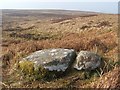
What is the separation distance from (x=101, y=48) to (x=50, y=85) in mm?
3359

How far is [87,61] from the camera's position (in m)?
11.4

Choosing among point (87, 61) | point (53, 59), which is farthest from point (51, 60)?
point (87, 61)

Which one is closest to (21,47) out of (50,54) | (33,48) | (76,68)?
(33,48)

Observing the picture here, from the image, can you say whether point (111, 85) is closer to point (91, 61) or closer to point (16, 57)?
point (91, 61)

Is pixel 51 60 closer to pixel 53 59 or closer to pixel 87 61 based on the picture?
pixel 53 59

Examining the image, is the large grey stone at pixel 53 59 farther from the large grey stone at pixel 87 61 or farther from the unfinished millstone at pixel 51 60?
the large grey stone at pixel 87 61

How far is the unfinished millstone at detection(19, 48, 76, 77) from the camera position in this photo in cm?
1127

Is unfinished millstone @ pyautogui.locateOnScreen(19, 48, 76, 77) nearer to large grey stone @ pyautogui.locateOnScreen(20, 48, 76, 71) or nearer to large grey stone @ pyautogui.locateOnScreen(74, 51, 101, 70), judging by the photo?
large grey stone @ pyautogui.locateOnScreen(20, 48, 76, 71)

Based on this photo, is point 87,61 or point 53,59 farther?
point 53,59

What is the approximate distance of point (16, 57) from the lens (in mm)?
13008

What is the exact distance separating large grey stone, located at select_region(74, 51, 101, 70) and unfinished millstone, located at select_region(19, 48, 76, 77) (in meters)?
0.31

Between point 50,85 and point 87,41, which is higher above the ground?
point 87,41

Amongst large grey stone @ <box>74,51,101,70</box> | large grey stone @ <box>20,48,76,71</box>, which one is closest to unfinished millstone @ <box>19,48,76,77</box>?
large grey stone @ <box>20,48,76,71</box>

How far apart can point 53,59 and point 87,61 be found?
45.3 inches
